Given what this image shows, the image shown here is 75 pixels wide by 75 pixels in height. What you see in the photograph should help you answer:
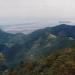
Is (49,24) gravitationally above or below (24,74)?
above

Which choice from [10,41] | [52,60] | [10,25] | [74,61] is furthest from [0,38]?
[74,61]

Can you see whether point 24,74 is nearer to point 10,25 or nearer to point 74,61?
point 74,61

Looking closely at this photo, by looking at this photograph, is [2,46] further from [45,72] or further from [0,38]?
[45,72]

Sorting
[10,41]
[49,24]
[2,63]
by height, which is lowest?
[2,63]

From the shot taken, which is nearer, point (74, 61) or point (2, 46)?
point (74, 61)

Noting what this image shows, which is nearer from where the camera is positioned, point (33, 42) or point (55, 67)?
point (55, 67)

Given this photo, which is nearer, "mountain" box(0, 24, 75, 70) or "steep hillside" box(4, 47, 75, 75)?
"steep hillside" box(4, 47, 75, 75)

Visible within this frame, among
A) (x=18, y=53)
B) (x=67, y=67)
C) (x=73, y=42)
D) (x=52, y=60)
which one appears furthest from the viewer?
(x=18, y=53)

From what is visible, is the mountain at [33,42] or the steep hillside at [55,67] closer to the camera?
the steep hillside at [55,67]

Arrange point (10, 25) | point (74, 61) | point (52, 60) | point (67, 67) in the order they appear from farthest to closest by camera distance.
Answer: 1. point (10, 25)
2. point (52, 60)
3. point (74, 61)
4. point (67, 67)

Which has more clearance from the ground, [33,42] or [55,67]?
[33,42]
